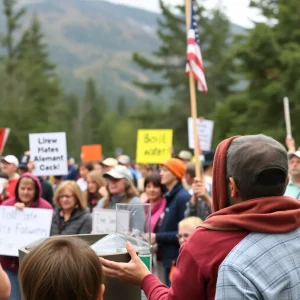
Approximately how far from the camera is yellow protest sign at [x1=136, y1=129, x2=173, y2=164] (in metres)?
12.4

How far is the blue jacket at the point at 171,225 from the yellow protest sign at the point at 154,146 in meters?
4.79

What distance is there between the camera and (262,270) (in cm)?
243

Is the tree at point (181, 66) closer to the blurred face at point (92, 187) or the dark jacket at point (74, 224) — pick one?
the blurred face at point (92, 187)

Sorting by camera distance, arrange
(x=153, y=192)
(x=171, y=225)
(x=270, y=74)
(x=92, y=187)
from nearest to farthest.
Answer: (x=171, y=225), (x=153, y=192), (x=92, y=187), (x=270, y=74)

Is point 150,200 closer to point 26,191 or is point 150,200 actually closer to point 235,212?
Answer: point 26,191

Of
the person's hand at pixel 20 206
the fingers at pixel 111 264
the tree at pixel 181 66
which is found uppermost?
the tree at pixel 181 66

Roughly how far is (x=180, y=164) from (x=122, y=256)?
4939 mm

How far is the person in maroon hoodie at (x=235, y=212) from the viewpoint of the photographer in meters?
2.49

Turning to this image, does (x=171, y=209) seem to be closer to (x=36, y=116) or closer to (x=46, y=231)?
(x=46, y=231)

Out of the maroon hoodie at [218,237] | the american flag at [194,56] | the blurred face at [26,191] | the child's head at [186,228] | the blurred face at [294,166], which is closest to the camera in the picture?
the maroon hoodie at [218,237]

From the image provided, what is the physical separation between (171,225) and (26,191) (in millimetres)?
1594

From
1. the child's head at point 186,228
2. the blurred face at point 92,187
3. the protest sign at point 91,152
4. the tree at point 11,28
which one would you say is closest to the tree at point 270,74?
the protest sign at point 91,152

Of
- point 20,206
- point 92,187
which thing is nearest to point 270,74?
point 92,187

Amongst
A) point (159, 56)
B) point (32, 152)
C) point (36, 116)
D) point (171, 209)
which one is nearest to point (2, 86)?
point (36, 116)
